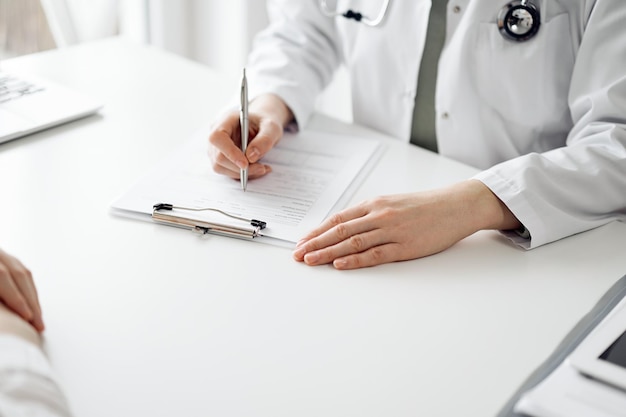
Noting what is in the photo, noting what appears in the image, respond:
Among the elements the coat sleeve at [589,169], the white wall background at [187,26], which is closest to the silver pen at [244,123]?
the coat sleeve at [589,169]

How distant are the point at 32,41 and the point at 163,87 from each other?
1.07 meters

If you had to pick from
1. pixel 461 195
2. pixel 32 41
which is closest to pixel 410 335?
pixel 461 195

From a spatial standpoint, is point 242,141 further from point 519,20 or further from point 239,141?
point 519,20

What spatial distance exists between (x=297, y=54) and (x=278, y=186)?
425mm

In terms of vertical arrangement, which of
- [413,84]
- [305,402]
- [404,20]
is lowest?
[305,402]

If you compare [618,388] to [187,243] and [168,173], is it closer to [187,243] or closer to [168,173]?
[187,243]

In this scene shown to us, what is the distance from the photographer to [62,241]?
969 mm

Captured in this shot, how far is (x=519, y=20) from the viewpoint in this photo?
114 cm

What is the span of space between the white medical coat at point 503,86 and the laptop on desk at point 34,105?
344mm

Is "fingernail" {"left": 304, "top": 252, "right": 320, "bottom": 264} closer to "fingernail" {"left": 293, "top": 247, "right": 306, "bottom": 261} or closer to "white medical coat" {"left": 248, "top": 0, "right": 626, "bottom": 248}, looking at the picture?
"fingernail" {"left": 293, "top": 247, "right": 306, "bottom": 261}

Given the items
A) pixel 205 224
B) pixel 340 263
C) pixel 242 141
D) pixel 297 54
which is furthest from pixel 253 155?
pixel 297 54

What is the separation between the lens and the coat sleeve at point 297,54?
54.1 inches

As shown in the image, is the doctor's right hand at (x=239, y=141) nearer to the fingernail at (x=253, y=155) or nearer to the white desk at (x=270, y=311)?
the fingernail at (x=253, y=155)

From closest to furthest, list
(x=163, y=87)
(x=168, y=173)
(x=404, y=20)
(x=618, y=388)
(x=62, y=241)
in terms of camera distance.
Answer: (x=618, y=388) → (x=62, y=241) → (x=168, y=173) → (x=404, y=20) → (x=163, y=87)
